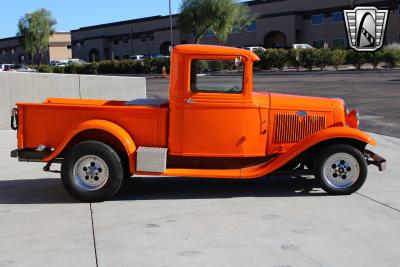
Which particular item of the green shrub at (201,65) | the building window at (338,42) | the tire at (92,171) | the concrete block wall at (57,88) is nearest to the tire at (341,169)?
the green shrub at (201,65)

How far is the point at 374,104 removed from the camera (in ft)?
63.7

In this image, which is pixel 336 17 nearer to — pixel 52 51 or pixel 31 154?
pixel 31 154

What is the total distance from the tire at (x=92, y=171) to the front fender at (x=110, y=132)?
0.13 meters

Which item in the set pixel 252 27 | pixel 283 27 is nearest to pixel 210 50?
pixel 283 27

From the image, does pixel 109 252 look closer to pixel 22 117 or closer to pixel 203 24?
pixel 22 117

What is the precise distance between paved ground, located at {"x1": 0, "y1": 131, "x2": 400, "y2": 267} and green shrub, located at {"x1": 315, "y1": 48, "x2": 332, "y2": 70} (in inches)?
1566

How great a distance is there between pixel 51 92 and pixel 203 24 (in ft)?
168

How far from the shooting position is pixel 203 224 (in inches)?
244

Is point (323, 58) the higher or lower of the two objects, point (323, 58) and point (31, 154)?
the higher

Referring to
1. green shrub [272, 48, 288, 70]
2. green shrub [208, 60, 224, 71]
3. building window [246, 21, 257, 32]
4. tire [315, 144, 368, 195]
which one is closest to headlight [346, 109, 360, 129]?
tire [315, 144, 368, 195]

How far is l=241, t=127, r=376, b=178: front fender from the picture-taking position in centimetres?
732

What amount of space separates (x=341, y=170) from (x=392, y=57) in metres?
38.4

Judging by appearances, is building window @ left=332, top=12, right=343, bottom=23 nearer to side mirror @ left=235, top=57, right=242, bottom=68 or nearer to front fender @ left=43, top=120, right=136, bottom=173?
side mirror @ left=235, top=57, right=242, bottom=68

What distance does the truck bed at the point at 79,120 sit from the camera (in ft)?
24.0
